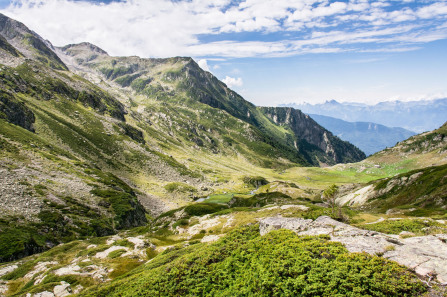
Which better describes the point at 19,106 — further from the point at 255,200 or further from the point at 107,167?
the point at 255,200

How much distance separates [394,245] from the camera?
18.8m

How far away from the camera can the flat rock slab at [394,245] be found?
15609mm

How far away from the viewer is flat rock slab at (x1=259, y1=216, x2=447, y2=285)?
15.6m

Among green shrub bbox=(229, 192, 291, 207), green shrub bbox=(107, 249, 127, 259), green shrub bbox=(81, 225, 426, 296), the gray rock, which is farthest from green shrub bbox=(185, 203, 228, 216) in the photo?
green shrub bbox=(81, 225, 426, 296)

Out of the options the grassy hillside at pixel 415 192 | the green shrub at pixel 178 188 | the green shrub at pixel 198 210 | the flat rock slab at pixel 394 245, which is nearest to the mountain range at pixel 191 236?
the flat rock slab at pixel 394 245

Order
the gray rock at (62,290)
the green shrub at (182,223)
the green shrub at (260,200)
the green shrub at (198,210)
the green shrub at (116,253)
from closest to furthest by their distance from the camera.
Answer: the gray rock at (62,290), the green shrub at (116,253), the green shrub at (182,223), the green shrub at (198,210), the green shrub at (260,200)

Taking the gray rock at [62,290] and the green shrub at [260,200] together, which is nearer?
the gray rock at [62,290]

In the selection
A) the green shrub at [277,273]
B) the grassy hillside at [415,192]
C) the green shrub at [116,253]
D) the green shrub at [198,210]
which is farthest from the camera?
the green shrub at [198,210]

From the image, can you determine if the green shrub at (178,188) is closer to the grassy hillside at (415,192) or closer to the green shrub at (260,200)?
the green shrub at (260,200)

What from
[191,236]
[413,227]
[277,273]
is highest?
[277,273]

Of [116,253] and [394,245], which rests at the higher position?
[394,245]

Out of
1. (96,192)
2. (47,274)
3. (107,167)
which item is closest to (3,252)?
(47,274)

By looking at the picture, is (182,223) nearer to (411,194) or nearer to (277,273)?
(277,273)

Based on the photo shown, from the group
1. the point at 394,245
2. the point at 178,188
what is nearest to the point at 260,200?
A: the point at 178,188
